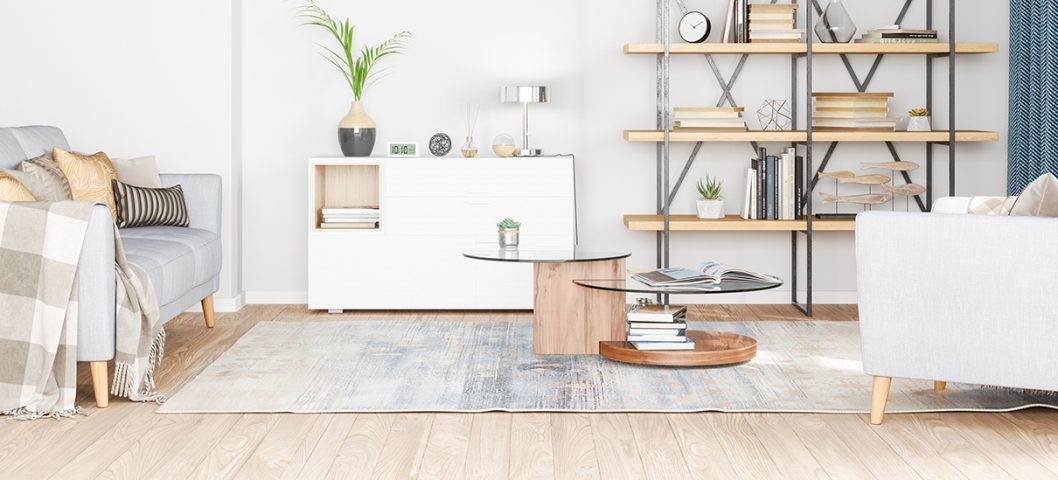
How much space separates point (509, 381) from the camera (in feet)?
12.3

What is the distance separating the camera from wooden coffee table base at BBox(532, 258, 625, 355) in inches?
164

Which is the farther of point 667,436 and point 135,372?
point 135,372

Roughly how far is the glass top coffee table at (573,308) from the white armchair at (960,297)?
120 centimetres

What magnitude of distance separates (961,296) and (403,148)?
2.99m

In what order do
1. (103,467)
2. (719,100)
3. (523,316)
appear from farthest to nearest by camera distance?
(719,100) < (523,316) < (103,467)

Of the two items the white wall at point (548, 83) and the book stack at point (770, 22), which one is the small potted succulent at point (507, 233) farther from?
the book stack at point (770, 22)

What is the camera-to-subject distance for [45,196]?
13.5ft

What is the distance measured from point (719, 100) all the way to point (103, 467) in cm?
363

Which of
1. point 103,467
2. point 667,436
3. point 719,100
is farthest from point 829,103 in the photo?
point 103,467

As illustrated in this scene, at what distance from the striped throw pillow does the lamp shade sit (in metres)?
1.55

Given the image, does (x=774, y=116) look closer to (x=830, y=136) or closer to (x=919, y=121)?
(x=830, y=136)

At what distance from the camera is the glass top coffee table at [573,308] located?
4.16 metres

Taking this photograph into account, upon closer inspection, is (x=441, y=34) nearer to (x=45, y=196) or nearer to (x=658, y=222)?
(x=658, y=222)

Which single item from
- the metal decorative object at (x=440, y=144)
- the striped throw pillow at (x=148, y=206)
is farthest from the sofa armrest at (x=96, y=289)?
the metal decorative object at (x=440, y=144)
